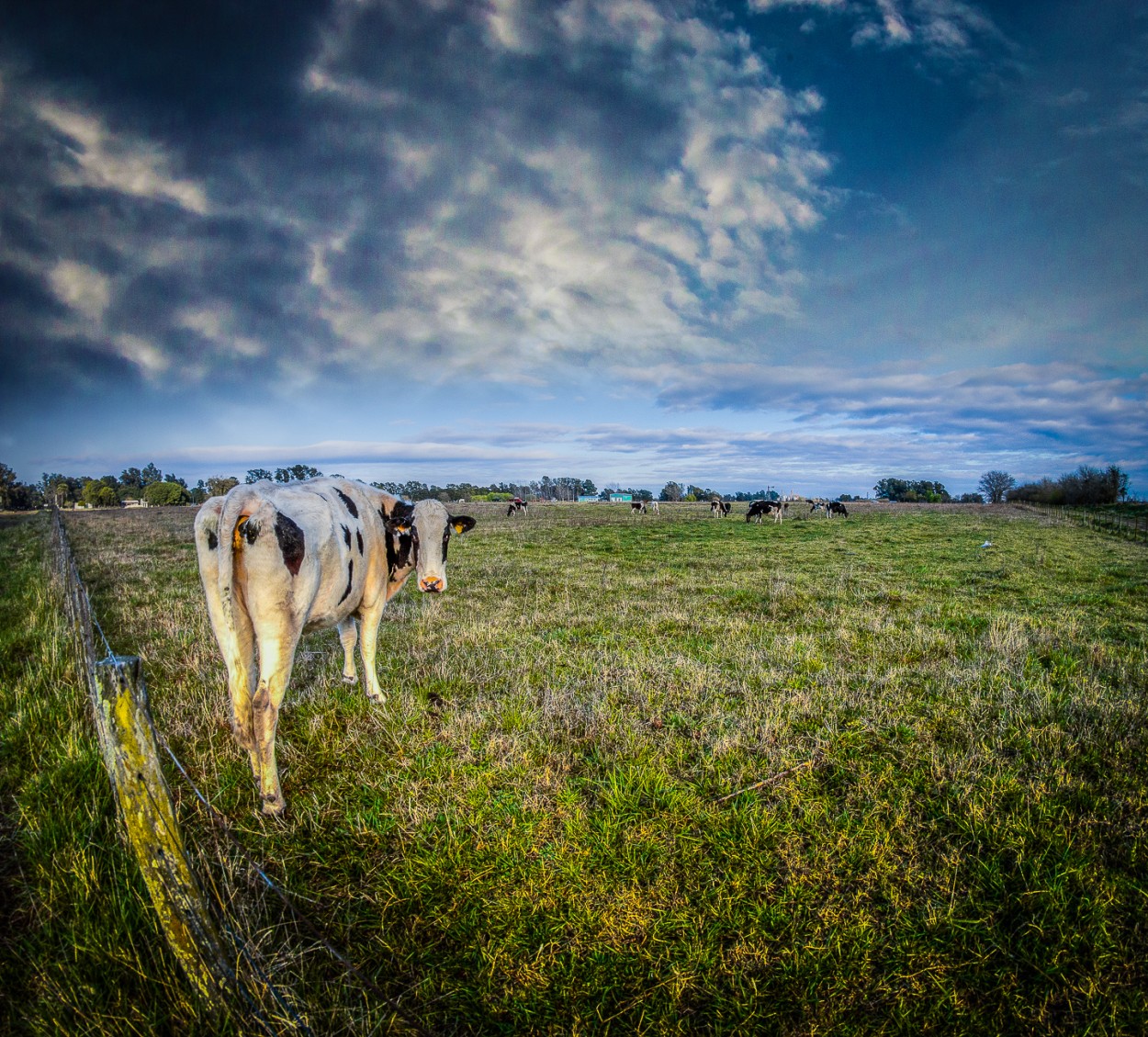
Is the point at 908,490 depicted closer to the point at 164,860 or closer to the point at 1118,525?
the point at 1118,525

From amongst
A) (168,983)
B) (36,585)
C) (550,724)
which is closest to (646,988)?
(168,983)

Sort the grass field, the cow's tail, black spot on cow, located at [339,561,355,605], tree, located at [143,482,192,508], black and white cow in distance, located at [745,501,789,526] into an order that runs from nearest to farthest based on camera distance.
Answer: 1. the grass field
2. the cow's tail
3. black spot on cow, located at [339,561,355,605]
4. black and white cow in distance, located at [745,501,789,526]
5. tree, located at [143,482,192,508]

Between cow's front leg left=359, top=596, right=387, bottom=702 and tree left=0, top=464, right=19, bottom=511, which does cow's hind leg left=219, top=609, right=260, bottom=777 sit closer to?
cow's front leg left=359, top=596, right=387, bottom=702

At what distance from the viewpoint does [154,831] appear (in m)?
2.33

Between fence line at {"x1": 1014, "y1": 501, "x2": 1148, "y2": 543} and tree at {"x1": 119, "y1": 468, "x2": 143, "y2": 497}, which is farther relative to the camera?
tree at {"x1": 119, "y1": 468, "x2": 143, "y2": 497}

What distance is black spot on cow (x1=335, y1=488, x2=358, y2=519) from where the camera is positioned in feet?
18.5

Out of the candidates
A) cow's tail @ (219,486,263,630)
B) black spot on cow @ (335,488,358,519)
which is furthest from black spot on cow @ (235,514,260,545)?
black spot on cow @ (335,488,358,519)

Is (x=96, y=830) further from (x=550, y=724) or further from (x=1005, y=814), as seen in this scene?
(x=1005, y=814)

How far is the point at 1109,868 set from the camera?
329 cm

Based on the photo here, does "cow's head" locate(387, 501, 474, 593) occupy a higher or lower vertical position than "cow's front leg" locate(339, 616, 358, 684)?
higher

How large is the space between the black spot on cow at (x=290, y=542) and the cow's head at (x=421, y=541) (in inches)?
87.3

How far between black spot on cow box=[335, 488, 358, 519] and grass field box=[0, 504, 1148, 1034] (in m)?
2.10

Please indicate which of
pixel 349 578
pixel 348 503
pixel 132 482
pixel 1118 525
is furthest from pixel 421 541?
pixel 132 482

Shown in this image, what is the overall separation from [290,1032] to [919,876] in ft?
11.6
